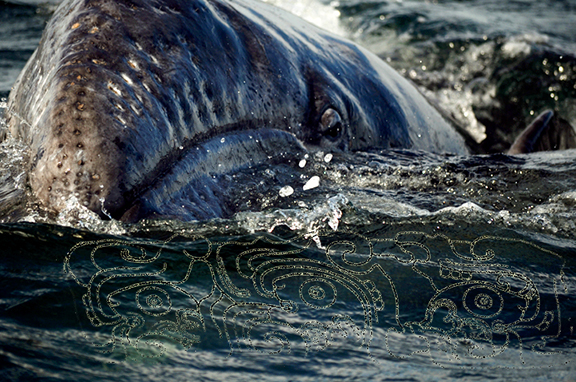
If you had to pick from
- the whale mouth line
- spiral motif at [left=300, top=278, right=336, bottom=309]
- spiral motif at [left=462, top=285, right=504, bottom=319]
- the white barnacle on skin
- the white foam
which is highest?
the white foam

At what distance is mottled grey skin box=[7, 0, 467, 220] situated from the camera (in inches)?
121

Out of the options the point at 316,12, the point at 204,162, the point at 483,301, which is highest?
the point at 316,12

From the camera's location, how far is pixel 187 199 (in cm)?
334

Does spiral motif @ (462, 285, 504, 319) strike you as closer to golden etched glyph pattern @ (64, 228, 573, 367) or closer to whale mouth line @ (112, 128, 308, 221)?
golden etched glyph pattern @ (64, 228, 573, 367)

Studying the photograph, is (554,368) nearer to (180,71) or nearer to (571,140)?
(180,71)

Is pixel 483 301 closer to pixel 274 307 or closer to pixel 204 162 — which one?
pixel 274 307

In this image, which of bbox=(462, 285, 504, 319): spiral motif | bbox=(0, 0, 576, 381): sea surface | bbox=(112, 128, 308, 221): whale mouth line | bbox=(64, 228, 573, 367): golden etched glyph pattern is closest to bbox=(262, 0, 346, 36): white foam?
bbox=(0, 0, 576, 381): sea surface

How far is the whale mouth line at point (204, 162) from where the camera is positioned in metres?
3.14

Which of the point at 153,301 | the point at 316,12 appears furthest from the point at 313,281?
the point at 316,12

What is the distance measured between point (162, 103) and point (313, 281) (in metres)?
1.18

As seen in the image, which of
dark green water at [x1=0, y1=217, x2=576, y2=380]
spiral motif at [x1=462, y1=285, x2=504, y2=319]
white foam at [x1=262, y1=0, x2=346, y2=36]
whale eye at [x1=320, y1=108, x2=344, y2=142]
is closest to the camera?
dark green water at [x1=0, y1=217, x2=576, y2=380]

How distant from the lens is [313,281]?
3.34m

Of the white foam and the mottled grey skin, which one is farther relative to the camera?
the white foam

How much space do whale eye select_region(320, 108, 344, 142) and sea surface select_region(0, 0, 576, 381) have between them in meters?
0.15
